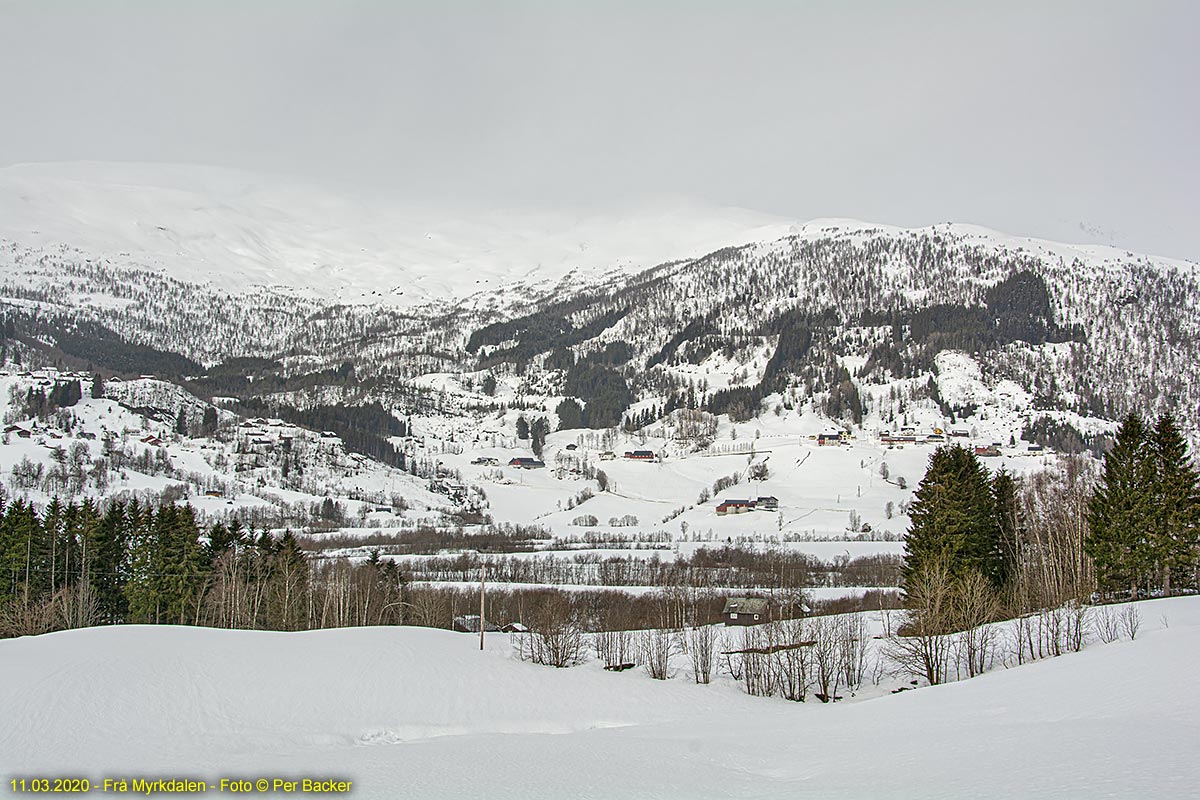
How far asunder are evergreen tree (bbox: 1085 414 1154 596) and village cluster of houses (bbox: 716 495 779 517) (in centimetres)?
12200

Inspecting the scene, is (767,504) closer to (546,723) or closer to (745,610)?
(745,610)

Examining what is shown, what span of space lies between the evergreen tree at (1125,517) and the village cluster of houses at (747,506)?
12200 centimetres

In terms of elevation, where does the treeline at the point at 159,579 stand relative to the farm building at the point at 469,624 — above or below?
above

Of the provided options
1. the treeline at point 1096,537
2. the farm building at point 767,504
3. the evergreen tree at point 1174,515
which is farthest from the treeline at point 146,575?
the farm building at point 767,504

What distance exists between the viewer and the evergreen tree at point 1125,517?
56.0 metres

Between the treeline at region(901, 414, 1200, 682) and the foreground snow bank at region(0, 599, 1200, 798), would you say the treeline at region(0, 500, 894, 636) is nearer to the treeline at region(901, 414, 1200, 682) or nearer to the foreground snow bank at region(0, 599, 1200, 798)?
the treeline at region(901, 414, 1200, 682)

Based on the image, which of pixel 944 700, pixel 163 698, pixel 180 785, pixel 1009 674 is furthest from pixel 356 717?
pixel 1009 674

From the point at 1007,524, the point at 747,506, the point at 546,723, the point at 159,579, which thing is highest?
the point at 1007,524

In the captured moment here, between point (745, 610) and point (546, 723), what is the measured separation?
5810 cm

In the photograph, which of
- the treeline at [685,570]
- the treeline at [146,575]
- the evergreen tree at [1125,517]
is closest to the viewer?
the evergreen tree at [1125,517]

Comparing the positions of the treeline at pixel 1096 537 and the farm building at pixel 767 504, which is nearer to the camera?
the treeline at pixel 1096 537

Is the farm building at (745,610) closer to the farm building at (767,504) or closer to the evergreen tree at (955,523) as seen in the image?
the evergreen tree at (955,523)

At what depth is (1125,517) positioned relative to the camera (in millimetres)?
56656

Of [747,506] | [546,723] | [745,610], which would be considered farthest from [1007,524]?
[747,506]
